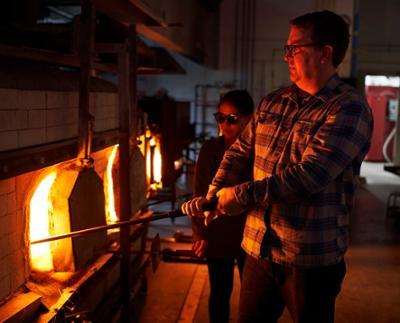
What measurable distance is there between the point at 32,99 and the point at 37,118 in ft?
0.31

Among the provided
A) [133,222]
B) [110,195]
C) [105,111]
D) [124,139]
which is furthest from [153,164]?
[133,222]

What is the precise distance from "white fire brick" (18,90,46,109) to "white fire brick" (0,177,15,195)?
1.11 ft

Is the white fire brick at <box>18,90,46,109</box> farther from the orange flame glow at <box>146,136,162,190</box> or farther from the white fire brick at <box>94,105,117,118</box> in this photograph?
the orange flame glow at <box>146,136,162,190</box>

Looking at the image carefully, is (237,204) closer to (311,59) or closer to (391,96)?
(311,59)

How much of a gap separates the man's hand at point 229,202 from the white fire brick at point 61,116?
3.39ft

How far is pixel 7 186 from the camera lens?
7.45 feet

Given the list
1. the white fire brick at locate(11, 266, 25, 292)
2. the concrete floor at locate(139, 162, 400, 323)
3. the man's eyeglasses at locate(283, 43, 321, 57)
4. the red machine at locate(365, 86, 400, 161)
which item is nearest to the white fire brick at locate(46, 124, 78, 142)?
the white fire brick at locate(11, 266, 25, 292)

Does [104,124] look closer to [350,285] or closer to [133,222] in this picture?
[133,222]

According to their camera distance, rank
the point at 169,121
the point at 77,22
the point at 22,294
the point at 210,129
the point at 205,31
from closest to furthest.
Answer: the point at 22,294, the point at 77,22, the point at 169,121, the point at 205,31, the point at 210,129

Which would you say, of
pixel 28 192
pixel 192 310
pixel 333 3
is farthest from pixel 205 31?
pixel 28 192

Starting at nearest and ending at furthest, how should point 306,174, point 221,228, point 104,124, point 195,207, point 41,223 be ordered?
point 306,174 → point 195,207 → point 41,223 → point 221,228 → point 104,124

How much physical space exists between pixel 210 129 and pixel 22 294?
872cm

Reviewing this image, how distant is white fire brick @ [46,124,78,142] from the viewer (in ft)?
8.37

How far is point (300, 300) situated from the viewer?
203 cm
